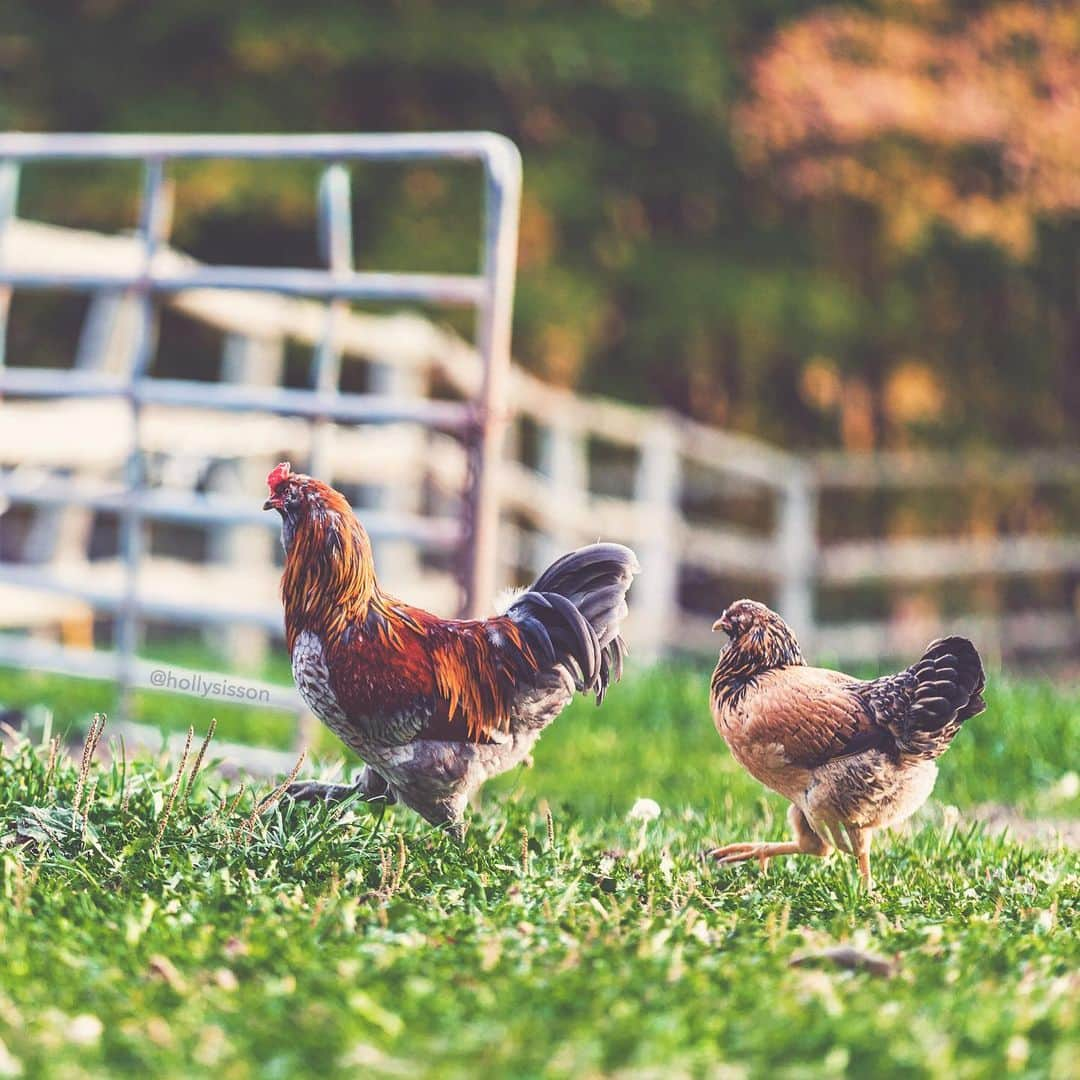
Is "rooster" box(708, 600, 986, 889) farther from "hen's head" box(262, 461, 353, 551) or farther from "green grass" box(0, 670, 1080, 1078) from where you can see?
"hen's head" box(262, 461, 353, 551)

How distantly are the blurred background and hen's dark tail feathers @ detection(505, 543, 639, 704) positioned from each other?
19.8ft

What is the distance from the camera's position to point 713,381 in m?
14.3

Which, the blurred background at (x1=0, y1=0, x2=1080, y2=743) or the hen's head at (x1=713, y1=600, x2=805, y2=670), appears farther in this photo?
the blurred background at (x1=0, y1=0, x2=1080, y2=743)

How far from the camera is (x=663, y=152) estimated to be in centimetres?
1318

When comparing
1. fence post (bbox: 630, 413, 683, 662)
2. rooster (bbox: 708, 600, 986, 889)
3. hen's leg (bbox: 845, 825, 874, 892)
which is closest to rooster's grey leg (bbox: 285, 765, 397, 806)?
rooster (bbox: 708, 600, 986, 889)

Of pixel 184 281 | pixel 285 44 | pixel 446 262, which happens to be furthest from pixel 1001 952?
pixel 285 44

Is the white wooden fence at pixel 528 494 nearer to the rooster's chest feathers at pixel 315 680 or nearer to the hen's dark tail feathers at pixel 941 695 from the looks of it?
the rooster's chest feathers at pixel 315 680

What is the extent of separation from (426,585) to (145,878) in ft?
18.5

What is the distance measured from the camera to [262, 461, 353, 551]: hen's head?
352cm

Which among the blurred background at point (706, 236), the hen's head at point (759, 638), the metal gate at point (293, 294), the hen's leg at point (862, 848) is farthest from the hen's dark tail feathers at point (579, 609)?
the blurred background at point (706, 236)

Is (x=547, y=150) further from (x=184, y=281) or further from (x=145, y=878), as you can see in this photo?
(x=145, y=878)

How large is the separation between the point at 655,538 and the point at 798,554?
1495 millimetres

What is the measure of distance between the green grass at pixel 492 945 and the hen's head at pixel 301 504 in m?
0.59

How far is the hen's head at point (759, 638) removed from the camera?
3590 millimetres
